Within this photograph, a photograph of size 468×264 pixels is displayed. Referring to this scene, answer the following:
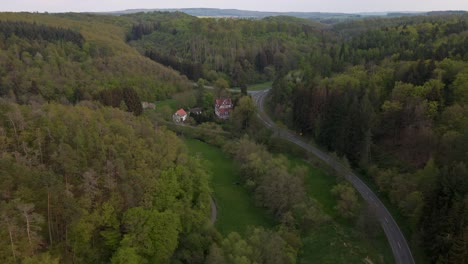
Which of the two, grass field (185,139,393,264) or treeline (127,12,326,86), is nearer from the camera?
grass field (185,139,393,264)

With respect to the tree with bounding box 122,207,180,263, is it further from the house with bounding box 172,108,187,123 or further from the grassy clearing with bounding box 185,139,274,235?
the house with bounding box 172,108,187,123

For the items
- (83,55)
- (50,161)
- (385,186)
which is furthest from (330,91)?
(83,55)

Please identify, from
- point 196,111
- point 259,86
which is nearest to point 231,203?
point 196,111

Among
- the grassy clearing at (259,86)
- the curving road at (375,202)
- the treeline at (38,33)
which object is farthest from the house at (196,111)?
the treeline at (38,33)

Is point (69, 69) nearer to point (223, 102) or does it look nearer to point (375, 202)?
point (223, 102)

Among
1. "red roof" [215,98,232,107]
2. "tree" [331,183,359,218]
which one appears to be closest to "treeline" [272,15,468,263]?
"tree" [331,183,359,218]

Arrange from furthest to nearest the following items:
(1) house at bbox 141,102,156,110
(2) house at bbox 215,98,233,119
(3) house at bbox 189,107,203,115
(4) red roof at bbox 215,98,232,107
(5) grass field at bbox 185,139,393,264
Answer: (4) red roof at bbox 215,98,232,107 → (1) house at bbox 141,102,156,110 → (2) house at bbox 215,98,233,119 → (3) house at bbox 189,107,203,115 → (5) grass field at bbox 185,139,393,264

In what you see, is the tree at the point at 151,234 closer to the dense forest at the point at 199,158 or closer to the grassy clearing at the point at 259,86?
the dense forest at the point at 199,158

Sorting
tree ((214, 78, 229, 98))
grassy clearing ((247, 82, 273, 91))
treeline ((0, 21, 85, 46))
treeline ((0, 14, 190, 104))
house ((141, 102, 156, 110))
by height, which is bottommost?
grassy clearing ((247, 82, 273, 91))
